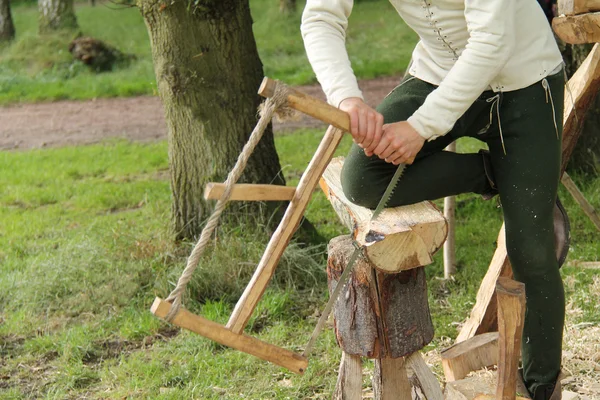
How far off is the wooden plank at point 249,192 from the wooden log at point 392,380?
0.94 meters

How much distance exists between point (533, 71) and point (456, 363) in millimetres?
1210

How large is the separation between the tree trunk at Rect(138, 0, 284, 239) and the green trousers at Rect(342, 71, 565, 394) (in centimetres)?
211

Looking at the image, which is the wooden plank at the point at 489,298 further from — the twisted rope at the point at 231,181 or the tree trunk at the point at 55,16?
the tree trunk at the point at 55,16

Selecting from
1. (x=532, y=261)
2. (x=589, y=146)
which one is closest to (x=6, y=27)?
(x=589, y=146)

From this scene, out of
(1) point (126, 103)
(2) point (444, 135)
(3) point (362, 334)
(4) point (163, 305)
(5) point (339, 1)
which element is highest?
(5) point (339, 1)

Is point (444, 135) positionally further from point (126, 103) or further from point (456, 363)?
point (126, 103)

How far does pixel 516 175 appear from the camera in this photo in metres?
2.76

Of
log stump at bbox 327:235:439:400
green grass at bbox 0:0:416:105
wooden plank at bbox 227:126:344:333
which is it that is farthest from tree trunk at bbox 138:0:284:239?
green grass at bbox 0:0:416:105

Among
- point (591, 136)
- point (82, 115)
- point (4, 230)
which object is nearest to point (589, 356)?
point (591, 136)

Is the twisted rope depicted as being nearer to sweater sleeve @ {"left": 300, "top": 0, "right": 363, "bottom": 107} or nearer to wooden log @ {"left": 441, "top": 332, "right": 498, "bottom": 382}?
sweater sleeve @ {"left": 300, "top": 0, "right": 363, "bottom": 107}

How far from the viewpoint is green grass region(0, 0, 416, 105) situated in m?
10.4

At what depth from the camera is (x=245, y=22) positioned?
4.86 meters

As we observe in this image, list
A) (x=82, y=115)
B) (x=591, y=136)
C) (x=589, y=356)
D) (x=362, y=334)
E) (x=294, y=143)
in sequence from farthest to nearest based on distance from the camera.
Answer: (x=82, y=115) < (x=294, y=143) < (x=591, y=136) < (x=589, y=356) < (x=362, y=334)

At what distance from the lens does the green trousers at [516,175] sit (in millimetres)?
2744
